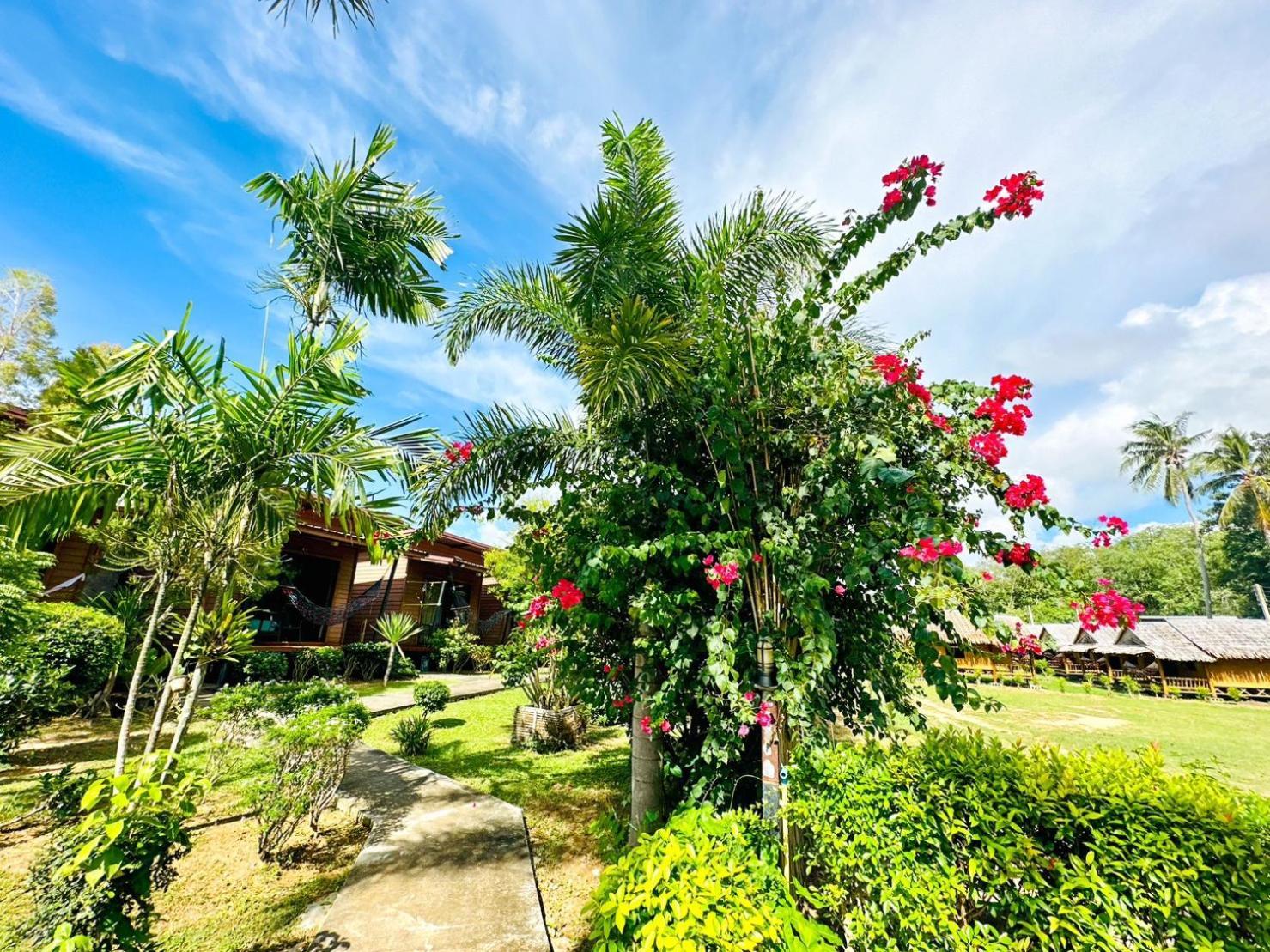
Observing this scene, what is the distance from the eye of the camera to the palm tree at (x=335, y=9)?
8.81 feet

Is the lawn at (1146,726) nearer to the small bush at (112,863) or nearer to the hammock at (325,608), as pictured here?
the small bush at (112,863)

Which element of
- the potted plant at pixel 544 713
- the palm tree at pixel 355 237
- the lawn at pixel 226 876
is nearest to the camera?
the lawn at pixel 226 876

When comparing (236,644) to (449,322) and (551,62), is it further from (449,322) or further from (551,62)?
(551,62)

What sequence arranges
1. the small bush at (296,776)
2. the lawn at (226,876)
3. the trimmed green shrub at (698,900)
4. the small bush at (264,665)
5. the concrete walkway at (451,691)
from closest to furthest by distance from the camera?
the trimmed green shrub at (698,900) < the lawn at (226,876) < the small bush at (296,776) < the concrete walkway at (451,691) < the small bush at (264,665)

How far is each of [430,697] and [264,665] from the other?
4429 mm

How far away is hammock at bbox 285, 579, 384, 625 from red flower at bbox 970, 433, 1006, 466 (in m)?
13.6

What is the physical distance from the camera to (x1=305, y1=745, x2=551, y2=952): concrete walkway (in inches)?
109

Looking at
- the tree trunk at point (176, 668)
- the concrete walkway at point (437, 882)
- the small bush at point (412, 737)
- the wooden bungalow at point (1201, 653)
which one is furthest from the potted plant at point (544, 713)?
the wooden bungalow at point (1201, 653)

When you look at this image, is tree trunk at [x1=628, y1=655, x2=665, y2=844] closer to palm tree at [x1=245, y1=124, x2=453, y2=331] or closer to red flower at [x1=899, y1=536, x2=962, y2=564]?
red flower at [x1=899, y1=536, x2=962, y2=564]

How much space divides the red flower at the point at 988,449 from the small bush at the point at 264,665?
12.9m

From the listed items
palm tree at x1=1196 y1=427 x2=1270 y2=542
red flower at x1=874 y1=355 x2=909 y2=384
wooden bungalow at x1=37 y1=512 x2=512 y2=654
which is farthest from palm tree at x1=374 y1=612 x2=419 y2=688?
palm tree at x1=1196 y1=427 x2=1270 y2=542

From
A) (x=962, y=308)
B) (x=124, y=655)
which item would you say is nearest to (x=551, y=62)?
(x=962, y=308)

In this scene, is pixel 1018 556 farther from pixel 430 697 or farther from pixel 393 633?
pixel 393 633

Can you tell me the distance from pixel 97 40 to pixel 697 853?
22.3 ft
